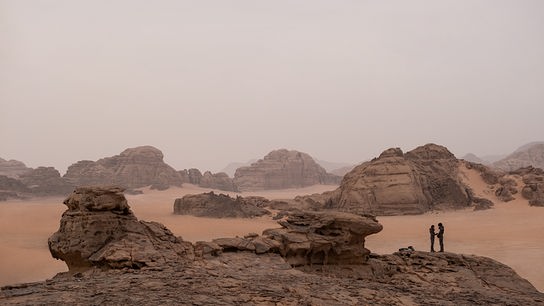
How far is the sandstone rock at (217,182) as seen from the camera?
213ft

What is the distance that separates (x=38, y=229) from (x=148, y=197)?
24.2 m

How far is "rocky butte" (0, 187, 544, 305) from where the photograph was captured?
20.1 ft

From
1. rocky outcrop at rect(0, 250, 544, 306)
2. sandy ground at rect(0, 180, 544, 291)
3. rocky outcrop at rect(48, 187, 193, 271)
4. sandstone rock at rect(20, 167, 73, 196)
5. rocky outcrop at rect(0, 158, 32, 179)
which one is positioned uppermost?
rocky outcrop at rect(0, 158, 32, 179)

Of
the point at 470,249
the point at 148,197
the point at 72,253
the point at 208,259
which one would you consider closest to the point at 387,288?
the point at 208,259

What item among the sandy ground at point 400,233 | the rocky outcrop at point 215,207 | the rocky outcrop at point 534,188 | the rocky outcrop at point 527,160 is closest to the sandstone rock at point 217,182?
the sandy ground at point 400,233

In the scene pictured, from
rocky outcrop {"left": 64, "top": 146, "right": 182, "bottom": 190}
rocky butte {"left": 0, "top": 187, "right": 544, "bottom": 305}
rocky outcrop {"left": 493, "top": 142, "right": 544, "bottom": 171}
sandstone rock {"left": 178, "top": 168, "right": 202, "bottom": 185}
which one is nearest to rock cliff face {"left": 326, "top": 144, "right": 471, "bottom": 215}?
rocky butte {"left": 0, "top": 187, "right": 544, "bottom": 305}

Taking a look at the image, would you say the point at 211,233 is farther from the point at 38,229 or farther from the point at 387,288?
the point at 387,288

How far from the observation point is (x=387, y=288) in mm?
7461

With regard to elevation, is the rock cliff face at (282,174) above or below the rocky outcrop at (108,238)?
above

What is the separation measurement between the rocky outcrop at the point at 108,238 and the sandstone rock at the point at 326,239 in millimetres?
2713

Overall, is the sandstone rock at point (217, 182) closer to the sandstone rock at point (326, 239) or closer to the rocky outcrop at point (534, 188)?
the rocky outcrop at point (534, 188)

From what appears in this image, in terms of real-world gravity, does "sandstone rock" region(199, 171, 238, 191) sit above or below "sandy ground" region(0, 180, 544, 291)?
above

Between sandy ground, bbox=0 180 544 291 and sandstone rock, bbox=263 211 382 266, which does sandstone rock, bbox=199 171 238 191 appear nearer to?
sandy ground, bbox=0 180 544 291

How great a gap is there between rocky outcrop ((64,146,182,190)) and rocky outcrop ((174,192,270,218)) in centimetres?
2709
